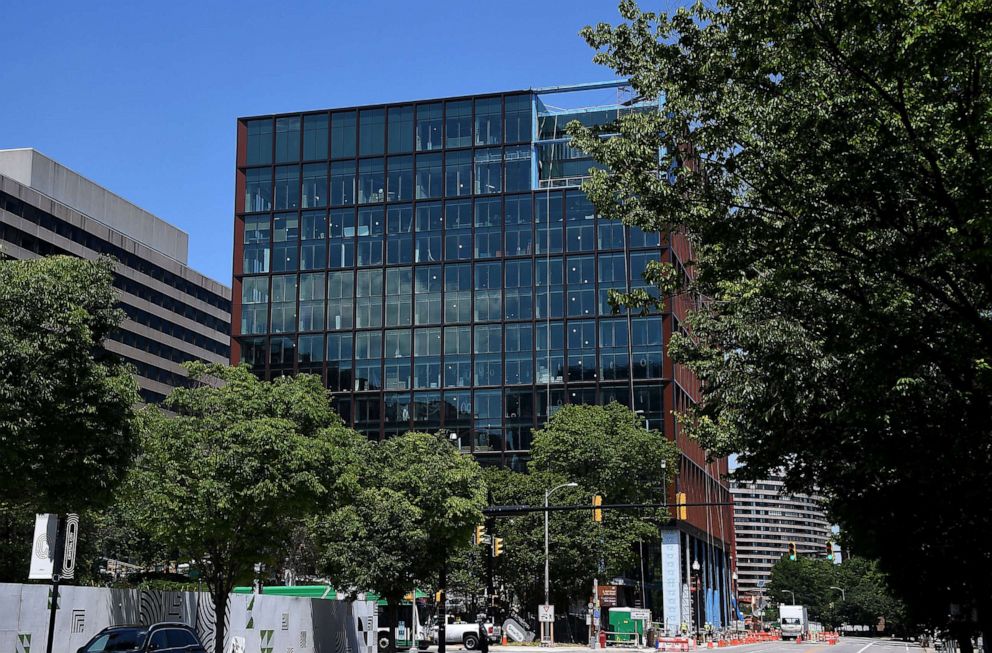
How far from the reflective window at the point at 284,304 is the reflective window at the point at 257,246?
2146mm

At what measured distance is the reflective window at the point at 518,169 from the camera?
91.7 m

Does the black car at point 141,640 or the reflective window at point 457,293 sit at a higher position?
the reflective window at point 457,293

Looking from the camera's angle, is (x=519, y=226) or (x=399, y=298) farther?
(x=399, y=298)

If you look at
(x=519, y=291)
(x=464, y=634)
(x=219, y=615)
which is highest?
(x=519, y=291)

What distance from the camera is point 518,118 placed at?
9300cm

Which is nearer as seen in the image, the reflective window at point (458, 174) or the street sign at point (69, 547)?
the street sign at point (69, 547)

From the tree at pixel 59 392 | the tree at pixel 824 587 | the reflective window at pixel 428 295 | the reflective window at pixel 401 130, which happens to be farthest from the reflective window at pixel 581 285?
the tree at pixel 824 587

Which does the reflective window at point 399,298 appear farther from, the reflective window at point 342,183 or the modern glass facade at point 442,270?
the reflective window at point 342,183

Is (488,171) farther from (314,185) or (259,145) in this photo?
(259,145)

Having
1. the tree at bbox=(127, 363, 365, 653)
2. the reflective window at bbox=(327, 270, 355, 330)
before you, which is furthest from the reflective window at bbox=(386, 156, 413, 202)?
the tree at bbox=(127, 363, 365, 653)

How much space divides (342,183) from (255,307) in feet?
43.1

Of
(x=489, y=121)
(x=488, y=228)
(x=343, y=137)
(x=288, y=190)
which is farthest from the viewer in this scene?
(x=343, y=137)

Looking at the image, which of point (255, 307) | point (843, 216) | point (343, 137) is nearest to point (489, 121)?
point (343, 137)

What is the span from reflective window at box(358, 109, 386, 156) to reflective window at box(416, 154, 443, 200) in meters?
4.21
